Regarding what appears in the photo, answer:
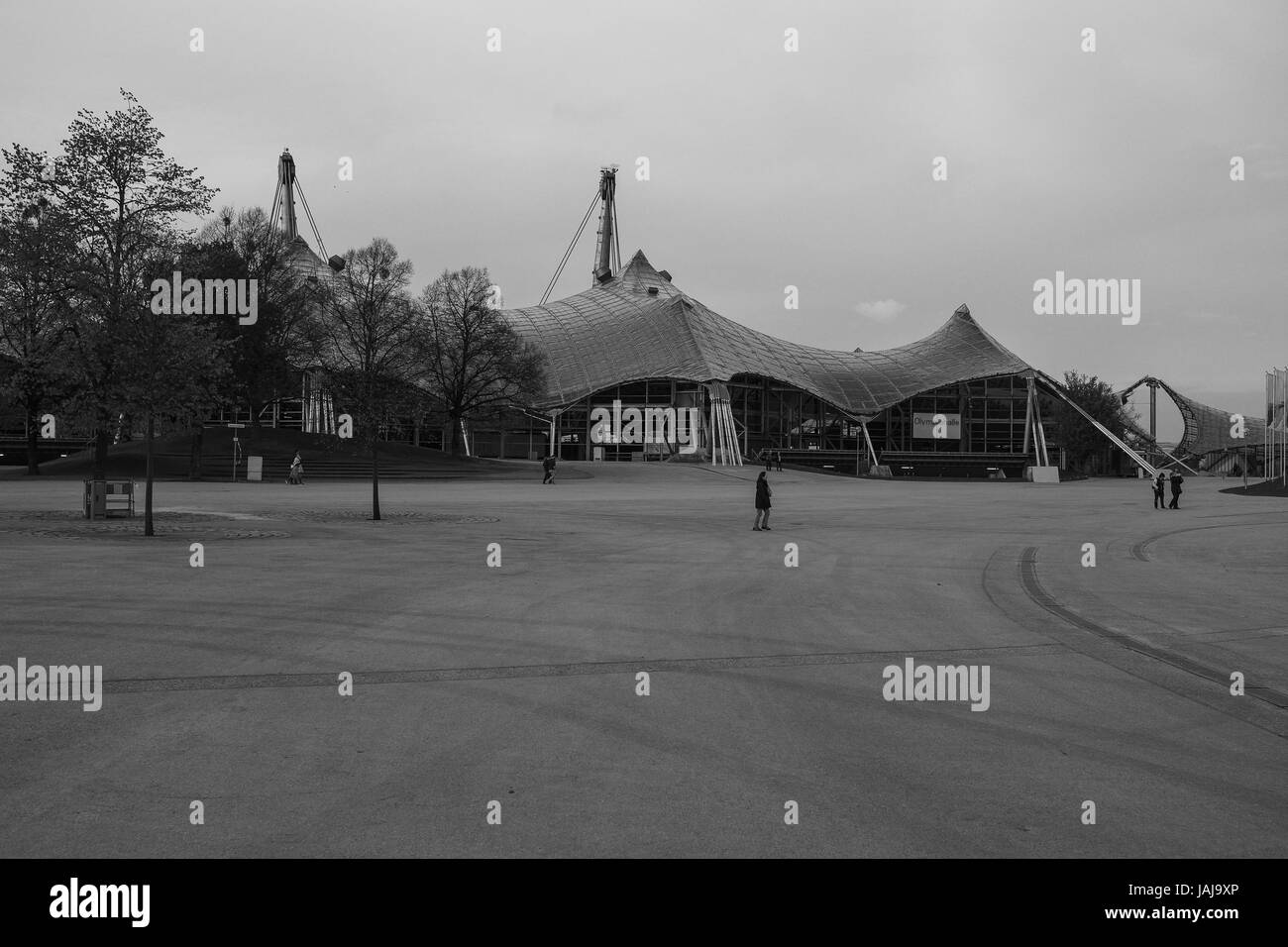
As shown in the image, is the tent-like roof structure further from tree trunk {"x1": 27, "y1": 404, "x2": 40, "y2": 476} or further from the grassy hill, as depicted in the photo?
tree trunk {"x1": 27, "y1": 404, "x2": 40, "y2": 476}

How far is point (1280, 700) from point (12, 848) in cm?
819

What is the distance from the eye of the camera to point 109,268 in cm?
2464

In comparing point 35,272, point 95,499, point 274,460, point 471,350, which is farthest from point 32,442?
point 95,499

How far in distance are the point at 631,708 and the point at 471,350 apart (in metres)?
60.7

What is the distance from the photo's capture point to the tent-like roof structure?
84500mm

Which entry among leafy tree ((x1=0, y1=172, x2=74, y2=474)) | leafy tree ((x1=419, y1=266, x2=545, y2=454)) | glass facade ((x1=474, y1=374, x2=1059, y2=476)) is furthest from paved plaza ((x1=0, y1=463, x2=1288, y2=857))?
glass facade ((x1=474, y1=374, x2=1059, y2=476))

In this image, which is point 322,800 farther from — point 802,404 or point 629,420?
point 802,404

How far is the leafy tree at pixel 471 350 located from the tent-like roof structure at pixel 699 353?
16000 millimetres

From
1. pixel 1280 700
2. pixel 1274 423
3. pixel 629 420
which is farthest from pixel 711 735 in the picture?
pixel 629 420

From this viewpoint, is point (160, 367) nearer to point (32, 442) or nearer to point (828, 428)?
point (32, 442)

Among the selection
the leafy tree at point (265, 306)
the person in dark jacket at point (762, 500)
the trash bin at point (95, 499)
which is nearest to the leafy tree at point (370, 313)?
the leafy tree at point (265, 306)

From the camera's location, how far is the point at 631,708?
7.29m

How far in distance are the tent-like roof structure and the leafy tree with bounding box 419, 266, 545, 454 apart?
16.0 metres

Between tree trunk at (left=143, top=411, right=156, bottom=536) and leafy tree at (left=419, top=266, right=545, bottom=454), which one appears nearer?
tree trunk at (left=143, top=411, right=156, bottom=536)
